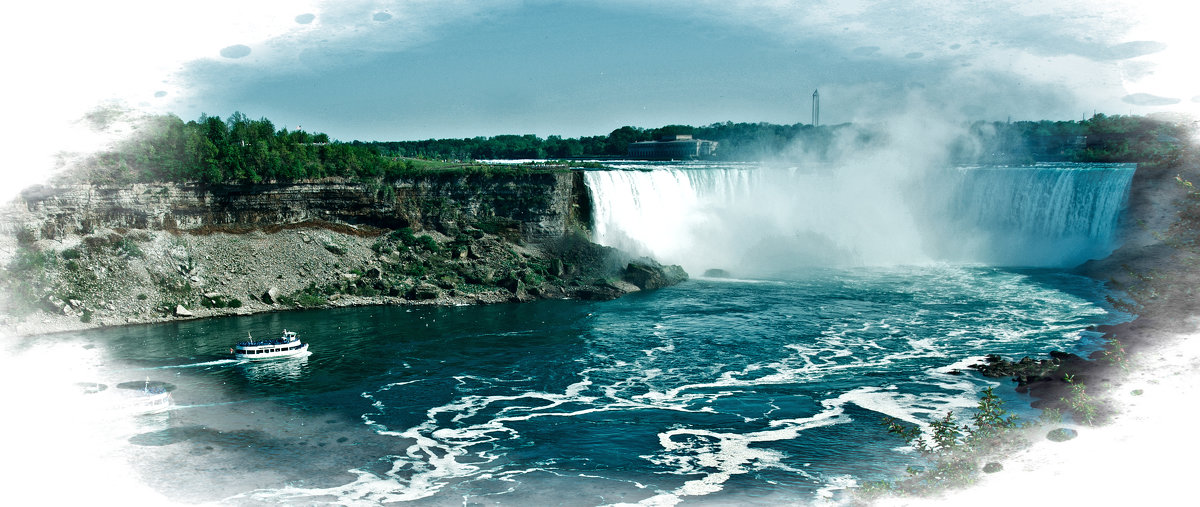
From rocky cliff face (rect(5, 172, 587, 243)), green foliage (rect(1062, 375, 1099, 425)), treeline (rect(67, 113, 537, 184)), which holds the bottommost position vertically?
green foliage (rect(1062, 375, 1099, 425))

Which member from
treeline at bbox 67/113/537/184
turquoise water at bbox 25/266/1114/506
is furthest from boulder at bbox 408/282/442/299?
treeline at bbox 67/113/537/184

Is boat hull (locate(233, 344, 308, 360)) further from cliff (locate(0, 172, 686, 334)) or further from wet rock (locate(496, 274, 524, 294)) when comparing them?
wet rock (locate(496, 274, 524, 294))

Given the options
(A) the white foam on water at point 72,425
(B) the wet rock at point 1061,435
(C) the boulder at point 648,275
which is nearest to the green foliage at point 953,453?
(B) the wet rock at point 1061,435

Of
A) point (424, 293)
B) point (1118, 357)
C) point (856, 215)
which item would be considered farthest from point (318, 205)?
point (1118, 357)

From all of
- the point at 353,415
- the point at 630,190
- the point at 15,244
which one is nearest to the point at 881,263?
the point at 630,190

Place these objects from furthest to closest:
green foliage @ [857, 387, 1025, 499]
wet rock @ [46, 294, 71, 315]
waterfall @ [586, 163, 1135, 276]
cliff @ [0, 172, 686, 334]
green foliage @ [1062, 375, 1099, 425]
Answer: waterfall @ [586, 163, 1135, 276] → cliff @ [0, 172, 686, 334] → wet rock @ [46, 294, 71, 315] → green foliage @ [1062, 375, 1099, 425] → green foliage @ [857, 387, 1025, 499]

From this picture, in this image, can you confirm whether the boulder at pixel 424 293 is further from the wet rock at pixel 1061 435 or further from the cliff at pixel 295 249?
the wet rock at pixel 1061 435
